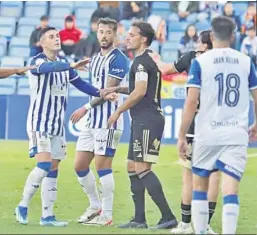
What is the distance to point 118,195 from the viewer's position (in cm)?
1336

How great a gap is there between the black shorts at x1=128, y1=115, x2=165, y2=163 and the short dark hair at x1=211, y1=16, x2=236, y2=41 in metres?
1.90

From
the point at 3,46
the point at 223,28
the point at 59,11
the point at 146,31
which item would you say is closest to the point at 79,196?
the point at 146,31

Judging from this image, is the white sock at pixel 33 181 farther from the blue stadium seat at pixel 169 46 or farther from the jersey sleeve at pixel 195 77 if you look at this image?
the blue stadium seat at pixel 169 46

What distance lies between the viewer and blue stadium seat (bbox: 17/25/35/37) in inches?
1115

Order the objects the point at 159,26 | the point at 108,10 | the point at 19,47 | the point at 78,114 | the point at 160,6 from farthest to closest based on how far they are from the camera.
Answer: the point at 160,6 < the point at 159,26 < the point at 108,10 < the point at 19,47 < the point at 78,114

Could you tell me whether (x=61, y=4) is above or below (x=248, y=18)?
above

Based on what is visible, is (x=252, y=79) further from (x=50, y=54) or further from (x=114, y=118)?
(x=50, y=54)

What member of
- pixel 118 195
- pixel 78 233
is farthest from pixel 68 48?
pixel 78 233

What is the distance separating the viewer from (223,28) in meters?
8.03

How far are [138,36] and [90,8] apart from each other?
64.8 feet

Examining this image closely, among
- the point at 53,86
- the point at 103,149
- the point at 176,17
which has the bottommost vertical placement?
the point at 103,149

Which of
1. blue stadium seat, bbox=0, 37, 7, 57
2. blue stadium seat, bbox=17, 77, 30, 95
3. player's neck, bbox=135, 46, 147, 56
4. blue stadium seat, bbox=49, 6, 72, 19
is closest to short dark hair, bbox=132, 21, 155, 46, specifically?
player's neck, bbox=135, 46, 147, 56

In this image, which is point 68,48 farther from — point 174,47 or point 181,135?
point 181,135

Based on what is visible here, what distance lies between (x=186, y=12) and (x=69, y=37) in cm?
506
